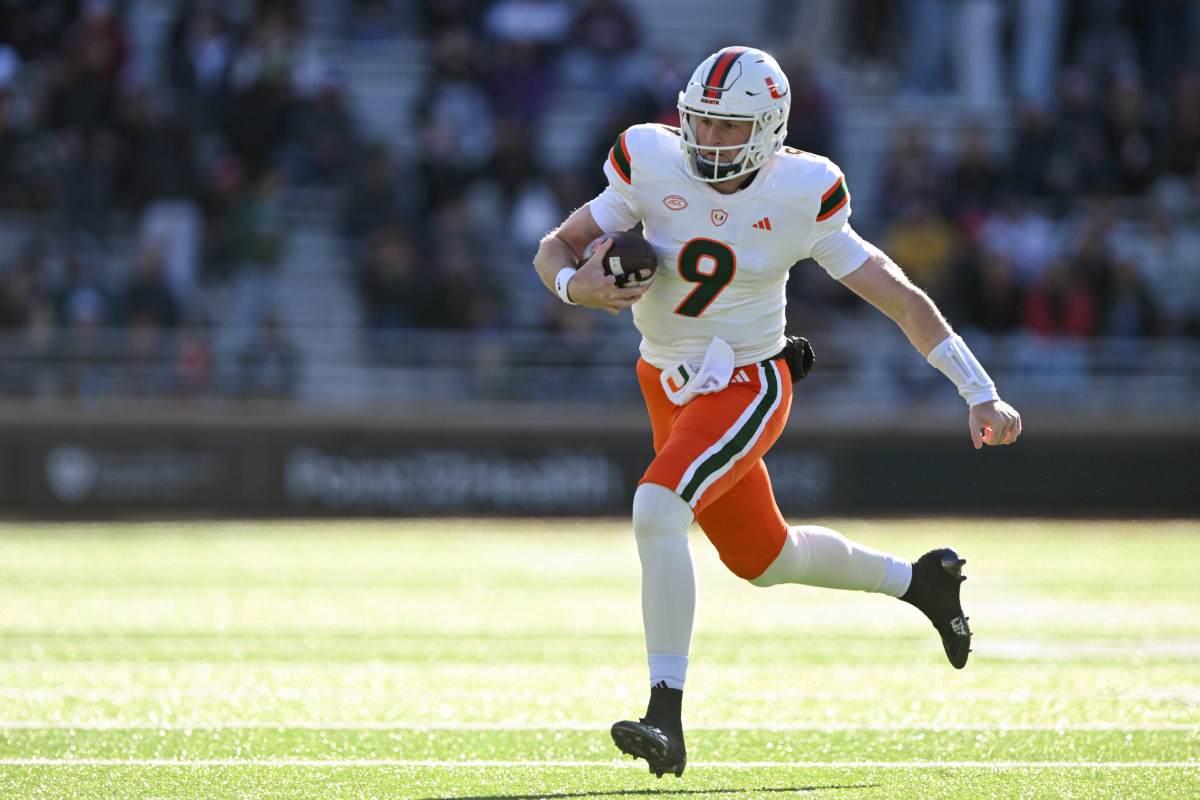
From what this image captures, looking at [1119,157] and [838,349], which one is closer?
[838,349]

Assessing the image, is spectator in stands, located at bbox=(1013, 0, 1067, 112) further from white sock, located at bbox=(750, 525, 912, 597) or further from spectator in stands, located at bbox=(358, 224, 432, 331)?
white sock, located at bbox=(750, 525, 912, 597)

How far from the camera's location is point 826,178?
3.97m

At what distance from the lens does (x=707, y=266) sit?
3.95 metres

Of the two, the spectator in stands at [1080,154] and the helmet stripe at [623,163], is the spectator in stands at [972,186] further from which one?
the helmet stripe at [623,163]

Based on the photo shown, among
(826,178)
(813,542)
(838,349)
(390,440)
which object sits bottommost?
(390,440)

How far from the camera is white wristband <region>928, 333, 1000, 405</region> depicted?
3.96 m

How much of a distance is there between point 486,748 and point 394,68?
34.2 ft

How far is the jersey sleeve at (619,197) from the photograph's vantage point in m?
4.02

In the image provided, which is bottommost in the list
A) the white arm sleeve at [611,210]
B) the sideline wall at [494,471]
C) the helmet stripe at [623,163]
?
the sideline wall at [494,471]

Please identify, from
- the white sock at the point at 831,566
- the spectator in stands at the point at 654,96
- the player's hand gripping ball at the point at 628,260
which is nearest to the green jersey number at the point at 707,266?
the player's hand gripping ball at the point at 628,260

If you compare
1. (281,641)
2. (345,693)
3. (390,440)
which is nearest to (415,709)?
(345,693)

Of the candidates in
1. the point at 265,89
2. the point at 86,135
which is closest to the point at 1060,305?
the point at 265,89

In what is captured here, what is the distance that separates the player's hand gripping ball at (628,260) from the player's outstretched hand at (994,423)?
35.3 inches

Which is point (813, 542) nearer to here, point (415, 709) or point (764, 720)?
point (764, 720)
